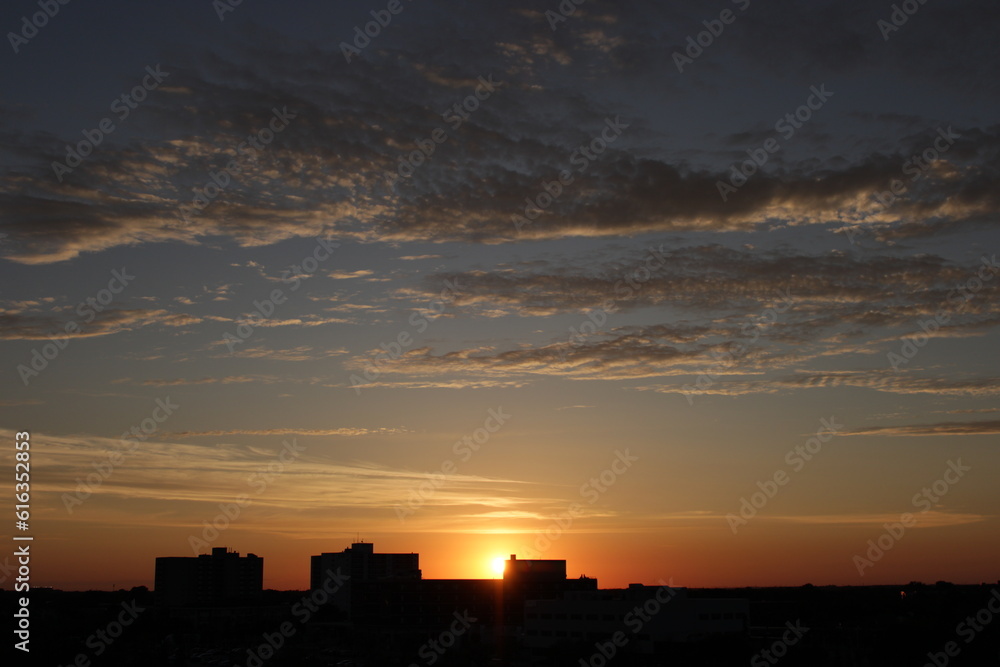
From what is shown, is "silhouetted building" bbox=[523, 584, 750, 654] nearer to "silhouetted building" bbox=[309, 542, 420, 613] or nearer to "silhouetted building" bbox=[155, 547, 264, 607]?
"silhouetted building" bbox=[309, 542, 420, 613]

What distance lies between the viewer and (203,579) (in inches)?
6348

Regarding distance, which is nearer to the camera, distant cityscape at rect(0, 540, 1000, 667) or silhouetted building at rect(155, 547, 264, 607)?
distant cityscape at rect(0, 540, 1000, 667)

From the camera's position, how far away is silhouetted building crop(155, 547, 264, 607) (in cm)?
16062

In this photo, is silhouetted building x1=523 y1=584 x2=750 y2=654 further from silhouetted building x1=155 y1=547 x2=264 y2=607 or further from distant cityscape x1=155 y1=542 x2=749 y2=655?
silhouetted building x1=155 y1=547 x2=264 y2=607

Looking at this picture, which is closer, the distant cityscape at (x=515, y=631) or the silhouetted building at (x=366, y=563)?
the distant cityscape at (x=515, y=631)

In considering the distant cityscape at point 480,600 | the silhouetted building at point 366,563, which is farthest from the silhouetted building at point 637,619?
the silhouetted building at point 366,563

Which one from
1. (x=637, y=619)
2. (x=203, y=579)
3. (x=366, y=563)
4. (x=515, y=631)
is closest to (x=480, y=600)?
(x=515, y=631)

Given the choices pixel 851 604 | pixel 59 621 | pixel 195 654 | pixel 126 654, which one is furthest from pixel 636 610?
pixel 851 604

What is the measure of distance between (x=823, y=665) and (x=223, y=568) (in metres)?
124

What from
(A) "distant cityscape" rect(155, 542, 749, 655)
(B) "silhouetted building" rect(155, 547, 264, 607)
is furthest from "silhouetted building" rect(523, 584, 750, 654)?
(B) "silhouetted building" rect(155, 547, 264, 607)

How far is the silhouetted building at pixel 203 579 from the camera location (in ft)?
527

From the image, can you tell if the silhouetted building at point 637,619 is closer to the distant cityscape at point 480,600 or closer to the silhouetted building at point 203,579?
the distant cityscape at point 480,600

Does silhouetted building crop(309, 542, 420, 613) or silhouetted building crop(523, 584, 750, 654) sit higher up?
silhouetted building crop(309, 542, 420, 613)

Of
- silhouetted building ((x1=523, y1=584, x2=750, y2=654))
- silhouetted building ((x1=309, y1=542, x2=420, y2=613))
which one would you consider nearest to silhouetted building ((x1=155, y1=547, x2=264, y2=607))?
silhouetted building ((x1=309, y1=542, x2=420, y2=613))
